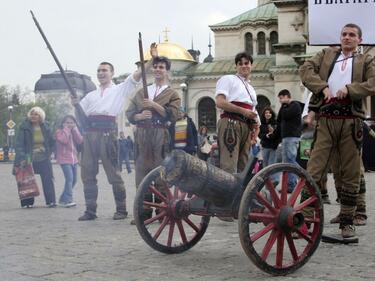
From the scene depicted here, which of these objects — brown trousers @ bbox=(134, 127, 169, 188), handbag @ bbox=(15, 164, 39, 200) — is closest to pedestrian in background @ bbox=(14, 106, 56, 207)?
handbag @ bbox=(15, 164, 39, 200)

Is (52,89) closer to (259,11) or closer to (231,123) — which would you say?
(231,123)

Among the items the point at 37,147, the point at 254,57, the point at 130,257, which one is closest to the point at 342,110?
the point at 130,257

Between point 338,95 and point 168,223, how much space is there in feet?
6.02

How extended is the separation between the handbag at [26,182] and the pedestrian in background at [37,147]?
114 mm

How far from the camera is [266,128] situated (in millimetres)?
13188

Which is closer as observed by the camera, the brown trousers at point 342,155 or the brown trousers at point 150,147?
the brown trousers at point 342,155

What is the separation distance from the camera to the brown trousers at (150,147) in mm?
8086

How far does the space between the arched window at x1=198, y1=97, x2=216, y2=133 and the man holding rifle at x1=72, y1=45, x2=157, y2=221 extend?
5317 centimetres

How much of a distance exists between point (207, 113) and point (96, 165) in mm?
53853

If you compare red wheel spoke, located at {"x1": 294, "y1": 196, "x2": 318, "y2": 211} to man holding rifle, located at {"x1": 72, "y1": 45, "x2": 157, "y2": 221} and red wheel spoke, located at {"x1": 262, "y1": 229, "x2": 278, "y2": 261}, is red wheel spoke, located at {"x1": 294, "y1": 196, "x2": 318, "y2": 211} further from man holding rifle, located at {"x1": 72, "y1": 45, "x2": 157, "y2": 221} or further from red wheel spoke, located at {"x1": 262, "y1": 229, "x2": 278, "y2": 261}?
man holding rifle, located at {"x1": 72, "y1": 45, "x2": 157, "y2": 221}

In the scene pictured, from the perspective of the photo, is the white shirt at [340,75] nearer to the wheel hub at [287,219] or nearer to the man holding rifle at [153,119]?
the wheel hub at [287,219]

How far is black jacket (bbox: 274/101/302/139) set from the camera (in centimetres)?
1216

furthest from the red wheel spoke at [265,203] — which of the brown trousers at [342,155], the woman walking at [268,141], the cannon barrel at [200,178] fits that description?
the woman walking at [268,141]

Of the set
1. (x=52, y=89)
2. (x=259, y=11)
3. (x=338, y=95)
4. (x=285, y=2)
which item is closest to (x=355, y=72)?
(x=338, y=95)
